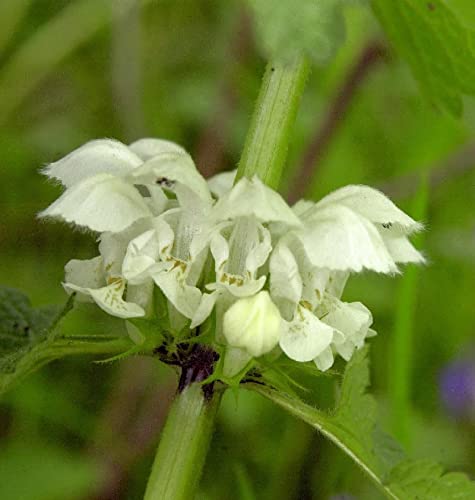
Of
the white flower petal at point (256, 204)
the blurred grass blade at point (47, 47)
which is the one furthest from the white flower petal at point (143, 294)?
the blurred grass blade at point (47, 47)

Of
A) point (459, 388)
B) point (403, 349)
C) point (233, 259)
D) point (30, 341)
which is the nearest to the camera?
point (233, 259)

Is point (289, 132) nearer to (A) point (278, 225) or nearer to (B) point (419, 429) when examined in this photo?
(A) point (278, 225)

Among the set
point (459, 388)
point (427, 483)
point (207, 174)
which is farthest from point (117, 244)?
point (459, 388)

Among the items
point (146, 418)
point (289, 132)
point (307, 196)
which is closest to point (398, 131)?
point (307, 196)

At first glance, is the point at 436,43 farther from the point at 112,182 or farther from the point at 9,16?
the point at 9,16

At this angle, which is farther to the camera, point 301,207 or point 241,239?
point 301,207

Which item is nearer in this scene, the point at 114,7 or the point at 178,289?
the point at 178,289

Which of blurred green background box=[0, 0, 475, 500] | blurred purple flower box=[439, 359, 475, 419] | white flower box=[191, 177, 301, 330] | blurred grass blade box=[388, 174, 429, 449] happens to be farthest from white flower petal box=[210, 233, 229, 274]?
blurred purple flower box=[439, 359, 475, 419]
